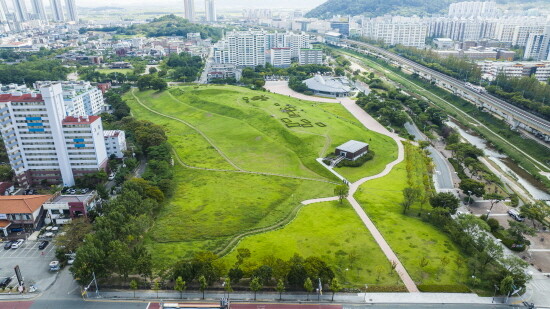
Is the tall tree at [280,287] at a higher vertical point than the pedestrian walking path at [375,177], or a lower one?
higher

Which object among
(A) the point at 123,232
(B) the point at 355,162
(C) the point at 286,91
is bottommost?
(B) the point at 355,162

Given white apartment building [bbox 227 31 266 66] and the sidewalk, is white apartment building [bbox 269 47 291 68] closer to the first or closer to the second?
white apartment building [bbox 227 31 266 66]

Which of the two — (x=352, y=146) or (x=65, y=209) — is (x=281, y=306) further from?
(x=352, y=146)

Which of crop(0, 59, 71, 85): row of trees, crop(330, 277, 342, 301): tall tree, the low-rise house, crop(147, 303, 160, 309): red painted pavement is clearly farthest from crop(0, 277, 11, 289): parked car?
crop(0, 59, 71, 85): row of trees

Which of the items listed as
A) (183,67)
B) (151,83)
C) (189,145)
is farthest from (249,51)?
(189,145)

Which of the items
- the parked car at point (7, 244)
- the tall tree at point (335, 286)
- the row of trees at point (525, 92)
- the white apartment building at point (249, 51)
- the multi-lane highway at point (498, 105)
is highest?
the white apartment building at point (249, 51)

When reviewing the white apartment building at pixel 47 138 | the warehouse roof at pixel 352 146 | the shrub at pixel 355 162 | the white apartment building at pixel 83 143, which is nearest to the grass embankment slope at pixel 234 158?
the shrub at pixel 355 162

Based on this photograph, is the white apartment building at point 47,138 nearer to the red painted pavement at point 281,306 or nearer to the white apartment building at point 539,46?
the red painted pavement at point 281,306

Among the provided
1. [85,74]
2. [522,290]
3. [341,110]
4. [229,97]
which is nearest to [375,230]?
[522,290]
